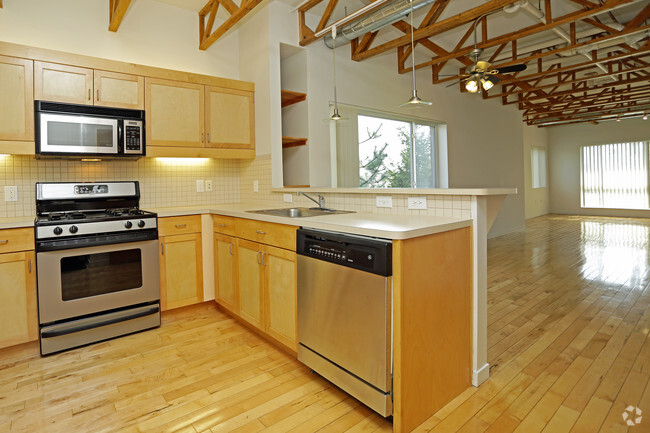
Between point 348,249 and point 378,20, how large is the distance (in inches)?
117

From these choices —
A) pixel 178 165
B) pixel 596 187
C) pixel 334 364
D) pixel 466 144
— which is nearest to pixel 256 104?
pixel 178 165

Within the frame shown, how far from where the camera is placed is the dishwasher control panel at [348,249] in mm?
1745

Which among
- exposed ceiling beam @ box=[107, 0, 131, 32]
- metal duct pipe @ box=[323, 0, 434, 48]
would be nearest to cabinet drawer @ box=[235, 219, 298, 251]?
exposed ceiling beam @ box=[107, 0, 131, 32]

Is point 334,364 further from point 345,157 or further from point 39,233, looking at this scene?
point 345,157

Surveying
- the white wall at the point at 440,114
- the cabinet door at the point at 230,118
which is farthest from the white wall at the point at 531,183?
the cabinet door at the point at 230,118

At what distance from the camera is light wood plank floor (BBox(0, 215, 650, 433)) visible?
1.88 m

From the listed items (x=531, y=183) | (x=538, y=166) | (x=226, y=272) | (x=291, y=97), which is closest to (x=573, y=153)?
(x=538, y=166)

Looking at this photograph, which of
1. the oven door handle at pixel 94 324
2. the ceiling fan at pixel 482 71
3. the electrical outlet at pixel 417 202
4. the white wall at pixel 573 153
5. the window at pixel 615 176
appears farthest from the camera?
the white wall at pixel 573 153

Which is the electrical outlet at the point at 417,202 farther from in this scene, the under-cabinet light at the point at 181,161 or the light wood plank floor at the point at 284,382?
the under-cabinet light at the point at 181,161

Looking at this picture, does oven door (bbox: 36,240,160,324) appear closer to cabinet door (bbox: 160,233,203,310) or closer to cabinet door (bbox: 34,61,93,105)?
cabinet door (bbox: 160,233,203,310)

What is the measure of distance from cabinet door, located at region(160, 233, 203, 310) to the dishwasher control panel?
1.52 metres

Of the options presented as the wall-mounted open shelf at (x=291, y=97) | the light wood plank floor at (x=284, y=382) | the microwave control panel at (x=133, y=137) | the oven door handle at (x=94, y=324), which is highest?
the wall-mounted open shelf at (x=291, y=97)

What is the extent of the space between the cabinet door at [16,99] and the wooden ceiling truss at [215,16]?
156cm

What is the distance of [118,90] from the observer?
321 cm
